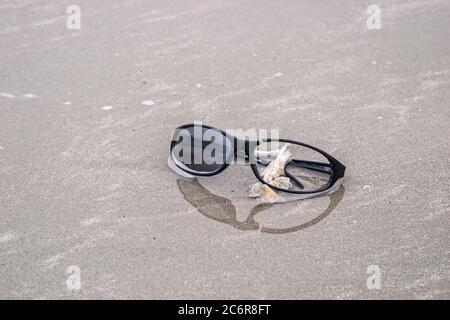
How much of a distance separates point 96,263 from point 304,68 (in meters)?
1.91

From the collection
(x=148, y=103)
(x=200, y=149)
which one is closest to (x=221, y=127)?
(x=200, y=149)

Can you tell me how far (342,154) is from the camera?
3068mm

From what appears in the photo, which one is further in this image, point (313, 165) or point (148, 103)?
point (148, 103)

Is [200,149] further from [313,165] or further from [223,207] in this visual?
[313,165]

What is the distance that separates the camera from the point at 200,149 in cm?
299

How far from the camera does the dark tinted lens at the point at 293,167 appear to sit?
2844 mm

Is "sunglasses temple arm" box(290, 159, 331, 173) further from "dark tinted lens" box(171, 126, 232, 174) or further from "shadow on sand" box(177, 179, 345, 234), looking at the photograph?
"dark tinted lens" box(171, 126, 232, 174)

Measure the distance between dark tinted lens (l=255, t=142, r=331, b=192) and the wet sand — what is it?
0.10m

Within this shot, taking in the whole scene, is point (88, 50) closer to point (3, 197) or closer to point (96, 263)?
point (3, 197)

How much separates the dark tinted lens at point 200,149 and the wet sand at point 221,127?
82mm

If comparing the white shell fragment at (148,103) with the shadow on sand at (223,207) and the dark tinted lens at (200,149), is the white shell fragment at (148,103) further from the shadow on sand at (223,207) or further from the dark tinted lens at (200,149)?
the shadow on sand at (223,207)

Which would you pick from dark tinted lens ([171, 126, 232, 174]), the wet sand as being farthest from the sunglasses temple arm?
dark tinted lens ([171, 126, 232, 174])

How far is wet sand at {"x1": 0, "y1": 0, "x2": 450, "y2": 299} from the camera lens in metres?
2.42

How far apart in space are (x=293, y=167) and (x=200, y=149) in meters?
0.47
